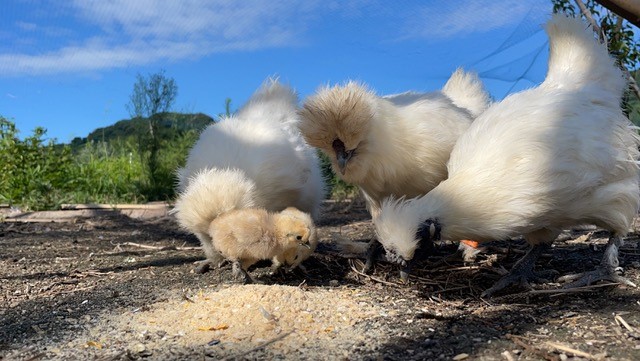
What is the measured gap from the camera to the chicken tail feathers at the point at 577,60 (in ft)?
11.7

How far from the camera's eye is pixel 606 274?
10.5 feet

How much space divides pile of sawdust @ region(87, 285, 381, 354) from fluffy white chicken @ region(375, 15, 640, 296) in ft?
1.42

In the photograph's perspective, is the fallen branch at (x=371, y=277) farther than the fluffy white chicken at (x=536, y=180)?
Yes

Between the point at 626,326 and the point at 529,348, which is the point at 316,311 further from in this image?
the point at 626,326

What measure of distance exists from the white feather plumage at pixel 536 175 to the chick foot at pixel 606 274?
11 centimetres

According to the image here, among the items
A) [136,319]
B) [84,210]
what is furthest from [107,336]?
[84,210]

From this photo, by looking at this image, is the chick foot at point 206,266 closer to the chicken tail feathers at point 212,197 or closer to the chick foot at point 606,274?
the chicken tail feathers at point 212,197

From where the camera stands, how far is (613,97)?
3.46 m

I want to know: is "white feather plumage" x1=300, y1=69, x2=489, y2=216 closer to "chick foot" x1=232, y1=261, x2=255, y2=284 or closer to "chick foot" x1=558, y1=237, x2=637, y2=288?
"chick foot" x1=232, y1=261, x2=255, y2=284

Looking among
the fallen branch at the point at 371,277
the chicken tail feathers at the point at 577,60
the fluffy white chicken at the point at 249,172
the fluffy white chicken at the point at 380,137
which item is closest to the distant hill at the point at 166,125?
the fluffy white chicken at the point at 249,172

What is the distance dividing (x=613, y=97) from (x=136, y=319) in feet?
10.1

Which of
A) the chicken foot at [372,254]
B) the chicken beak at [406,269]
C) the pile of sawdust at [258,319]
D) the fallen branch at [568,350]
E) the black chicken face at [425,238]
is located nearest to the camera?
the fallen branch at [568,350]

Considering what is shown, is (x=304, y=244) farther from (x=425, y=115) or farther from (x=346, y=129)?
(x=425, y=115)

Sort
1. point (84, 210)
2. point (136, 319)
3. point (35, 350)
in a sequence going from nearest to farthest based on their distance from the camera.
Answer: point (35, 350) → point (136, 319) → point (84, 210)
